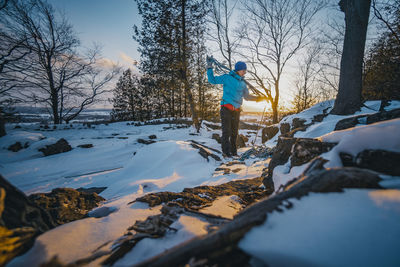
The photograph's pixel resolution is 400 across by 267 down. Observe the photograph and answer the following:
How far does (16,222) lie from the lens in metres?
0.69

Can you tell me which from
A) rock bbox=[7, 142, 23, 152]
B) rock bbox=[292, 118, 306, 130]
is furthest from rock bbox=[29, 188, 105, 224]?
rock bbox=[292, 118, 306, 130]

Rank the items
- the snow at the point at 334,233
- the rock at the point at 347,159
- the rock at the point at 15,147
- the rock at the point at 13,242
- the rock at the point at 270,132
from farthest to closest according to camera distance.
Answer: the rock at the point at 270,132 < the rock at the point at 15,147 < the rock at the point at 347,159 < the rock at the point at 13,242 < the snow at the point at 334,233

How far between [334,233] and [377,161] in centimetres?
62

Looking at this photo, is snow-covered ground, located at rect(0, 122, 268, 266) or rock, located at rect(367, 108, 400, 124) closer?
snow-covered ground, located at rect(0, 122, 268, 266)

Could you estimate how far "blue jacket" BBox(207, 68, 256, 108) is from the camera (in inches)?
133

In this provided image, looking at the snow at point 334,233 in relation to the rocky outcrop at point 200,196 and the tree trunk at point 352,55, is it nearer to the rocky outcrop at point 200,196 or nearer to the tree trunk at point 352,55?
the rocky outcrop at point 200,196

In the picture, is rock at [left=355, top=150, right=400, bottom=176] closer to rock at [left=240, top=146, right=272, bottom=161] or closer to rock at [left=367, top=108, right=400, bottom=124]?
rock at [left=367, top=108, right=400, bottom=124]

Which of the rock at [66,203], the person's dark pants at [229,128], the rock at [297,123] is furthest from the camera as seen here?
the rock at [297,123]

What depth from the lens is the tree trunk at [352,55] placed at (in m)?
3.33

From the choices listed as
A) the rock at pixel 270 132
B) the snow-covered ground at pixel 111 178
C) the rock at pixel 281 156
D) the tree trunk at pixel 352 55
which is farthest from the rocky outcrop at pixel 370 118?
the rock at pixel 270 132

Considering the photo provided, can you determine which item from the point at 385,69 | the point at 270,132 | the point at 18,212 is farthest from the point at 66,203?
the point at 385,69

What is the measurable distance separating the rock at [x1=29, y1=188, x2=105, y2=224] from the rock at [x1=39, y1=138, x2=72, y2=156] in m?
4.00

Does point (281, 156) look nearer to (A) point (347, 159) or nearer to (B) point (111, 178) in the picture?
(A) point (347, 159)

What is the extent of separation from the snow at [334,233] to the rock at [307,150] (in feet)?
2.05
